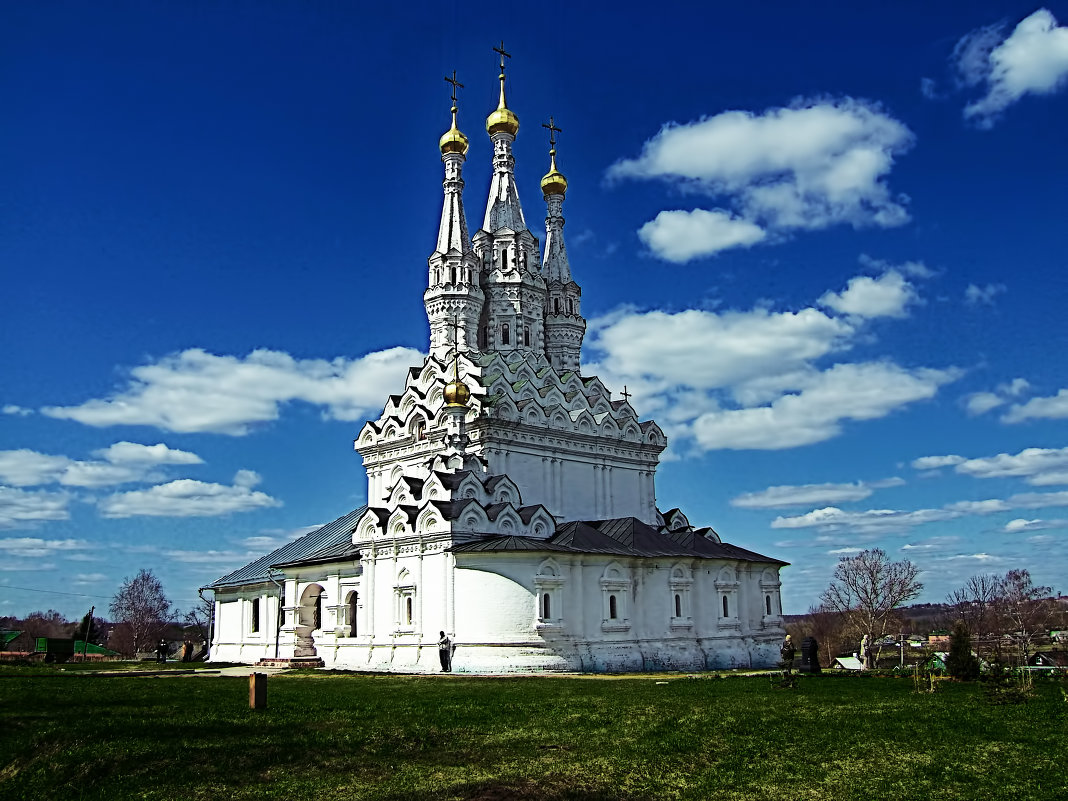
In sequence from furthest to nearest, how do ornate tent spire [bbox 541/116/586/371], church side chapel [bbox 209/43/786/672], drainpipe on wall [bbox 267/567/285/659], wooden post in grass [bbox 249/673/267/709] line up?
1. ornate tent spire [bbox 541/116/586/371]
2. drainpipe on wall [bbox 267/567/285/659]
3. church side chapel [bbox 209/43/786/672]
4. wooden post in grass [bbox 249/673/267/709]

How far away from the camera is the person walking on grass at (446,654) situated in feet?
85.6

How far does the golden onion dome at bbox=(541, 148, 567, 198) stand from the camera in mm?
40062

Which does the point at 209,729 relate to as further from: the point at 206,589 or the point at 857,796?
the point at 206,589

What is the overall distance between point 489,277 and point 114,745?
28033 millimetres

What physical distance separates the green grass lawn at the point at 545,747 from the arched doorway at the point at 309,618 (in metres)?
16.5

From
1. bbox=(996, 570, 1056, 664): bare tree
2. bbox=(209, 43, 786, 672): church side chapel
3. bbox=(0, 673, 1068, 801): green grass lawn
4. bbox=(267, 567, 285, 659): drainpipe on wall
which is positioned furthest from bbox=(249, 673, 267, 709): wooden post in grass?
bbox=(996, 570, 1056, 664): bare tree

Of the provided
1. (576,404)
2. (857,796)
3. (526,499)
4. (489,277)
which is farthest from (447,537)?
(857,796)

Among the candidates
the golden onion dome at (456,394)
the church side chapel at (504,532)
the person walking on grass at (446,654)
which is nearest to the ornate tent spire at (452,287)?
the church side chapel at (504,532)

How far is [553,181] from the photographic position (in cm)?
4012

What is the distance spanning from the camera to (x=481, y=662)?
25766mm

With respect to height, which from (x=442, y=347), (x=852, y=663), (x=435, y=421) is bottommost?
(x=852, y=663)

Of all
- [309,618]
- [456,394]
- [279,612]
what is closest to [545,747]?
[456,394]

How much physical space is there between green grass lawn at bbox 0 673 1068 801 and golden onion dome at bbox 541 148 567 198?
27345 mm

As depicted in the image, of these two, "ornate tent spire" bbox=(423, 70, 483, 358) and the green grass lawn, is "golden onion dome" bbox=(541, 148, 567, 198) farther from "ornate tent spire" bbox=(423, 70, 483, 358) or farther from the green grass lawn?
the green grass lawn
